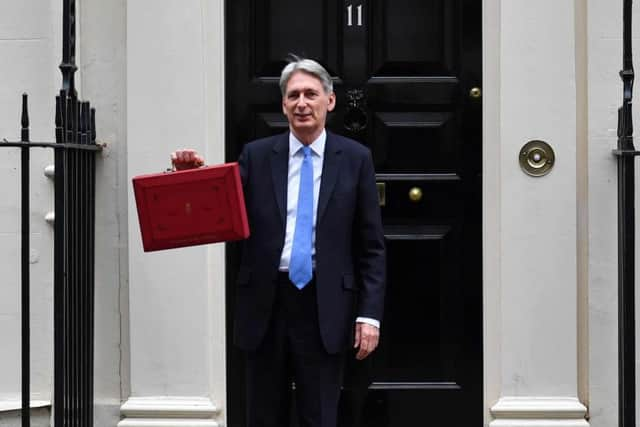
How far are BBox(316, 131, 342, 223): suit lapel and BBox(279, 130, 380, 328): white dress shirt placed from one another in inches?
0.6

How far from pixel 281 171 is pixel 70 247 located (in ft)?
3.45

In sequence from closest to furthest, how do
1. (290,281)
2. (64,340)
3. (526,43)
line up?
1. (290,281)
2. (64,340)
3. (526,43)

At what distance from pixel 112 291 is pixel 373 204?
5.24 feet

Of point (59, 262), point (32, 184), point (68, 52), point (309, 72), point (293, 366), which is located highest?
point (68, 52)

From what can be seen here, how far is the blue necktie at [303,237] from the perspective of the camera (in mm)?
4922

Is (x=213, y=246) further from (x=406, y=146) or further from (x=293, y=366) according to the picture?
(x=293, y=366)

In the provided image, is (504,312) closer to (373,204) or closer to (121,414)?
(373,204)

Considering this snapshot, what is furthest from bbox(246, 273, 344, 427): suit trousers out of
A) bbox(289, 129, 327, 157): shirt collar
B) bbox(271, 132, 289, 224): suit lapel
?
bbox(289, 129, 327, 157): shirt collar

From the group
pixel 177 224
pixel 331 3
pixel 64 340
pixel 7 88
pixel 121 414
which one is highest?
pixel 331 3

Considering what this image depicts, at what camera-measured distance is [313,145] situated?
504 centimetres

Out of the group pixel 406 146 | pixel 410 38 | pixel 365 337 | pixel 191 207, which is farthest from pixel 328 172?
pixel 410 38

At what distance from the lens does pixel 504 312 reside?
19.5 ft

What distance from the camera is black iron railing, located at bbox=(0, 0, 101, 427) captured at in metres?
5.27

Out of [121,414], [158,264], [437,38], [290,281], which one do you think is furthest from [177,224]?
[437,38]
